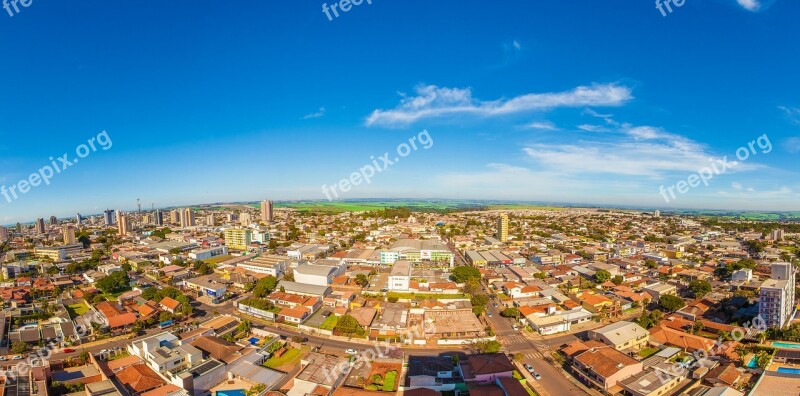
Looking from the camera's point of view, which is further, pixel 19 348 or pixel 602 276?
pixel 602 276

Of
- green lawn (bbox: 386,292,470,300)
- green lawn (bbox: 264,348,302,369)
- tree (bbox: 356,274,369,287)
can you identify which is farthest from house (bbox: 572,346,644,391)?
tree (bbox: 356,274,369,287)

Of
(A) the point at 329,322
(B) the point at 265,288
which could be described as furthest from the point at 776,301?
(B) the point at 265,288

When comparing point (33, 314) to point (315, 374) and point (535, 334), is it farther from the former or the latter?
point (535, 334)

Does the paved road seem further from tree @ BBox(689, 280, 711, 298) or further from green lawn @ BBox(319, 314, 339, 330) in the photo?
tree @ BBox(689, 280, 711, 298)

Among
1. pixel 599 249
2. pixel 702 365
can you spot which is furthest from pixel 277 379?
pixel 599 249

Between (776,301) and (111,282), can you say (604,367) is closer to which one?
(776,301)

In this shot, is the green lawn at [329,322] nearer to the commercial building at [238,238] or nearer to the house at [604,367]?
the house at [604,367]
